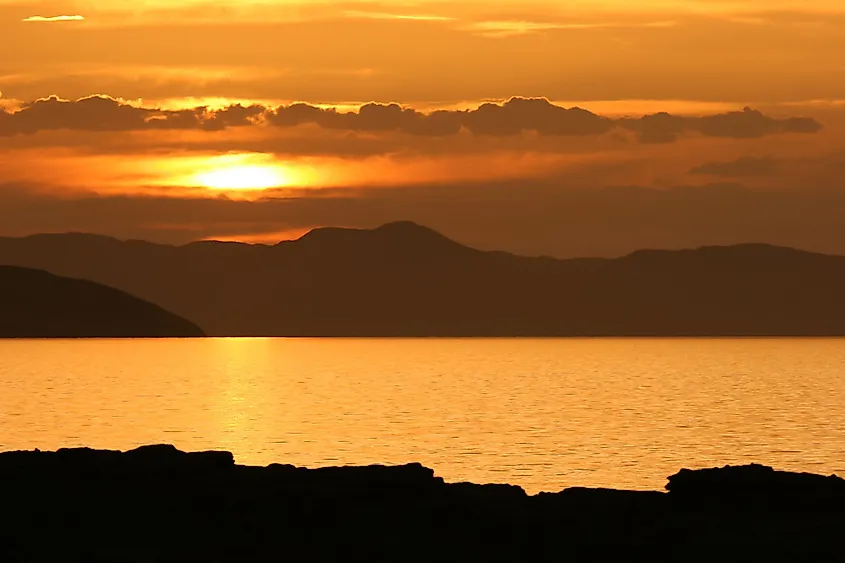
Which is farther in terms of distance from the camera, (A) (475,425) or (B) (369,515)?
(A) (475,425)

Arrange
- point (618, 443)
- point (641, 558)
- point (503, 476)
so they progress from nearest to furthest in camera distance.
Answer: point (641, 558), point (503, 476), point (618, 443)

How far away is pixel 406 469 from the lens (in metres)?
40.6

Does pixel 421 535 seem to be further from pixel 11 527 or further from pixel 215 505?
pixel 11 527

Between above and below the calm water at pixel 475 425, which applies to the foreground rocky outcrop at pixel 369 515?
above

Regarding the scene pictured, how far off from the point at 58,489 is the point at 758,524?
18323 mm

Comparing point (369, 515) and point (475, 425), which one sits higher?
point (369, 515)

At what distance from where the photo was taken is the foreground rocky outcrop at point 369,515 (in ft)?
112

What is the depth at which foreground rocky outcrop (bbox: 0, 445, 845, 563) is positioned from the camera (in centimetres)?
3400

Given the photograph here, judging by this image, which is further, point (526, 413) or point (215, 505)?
point (526, 413)

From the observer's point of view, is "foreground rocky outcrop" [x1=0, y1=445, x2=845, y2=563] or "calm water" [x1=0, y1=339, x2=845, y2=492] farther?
"calm water" [x1=0, y1=339, x2=845, y2=492]

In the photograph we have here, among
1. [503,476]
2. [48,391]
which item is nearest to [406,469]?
[503,476]

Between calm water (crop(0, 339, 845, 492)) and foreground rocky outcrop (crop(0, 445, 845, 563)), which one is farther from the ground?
foreground rocky outcrop (crop(0, 445, 845, 563))

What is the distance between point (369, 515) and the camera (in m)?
36.5

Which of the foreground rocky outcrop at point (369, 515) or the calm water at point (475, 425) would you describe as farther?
the calm water at point (475, 425)
